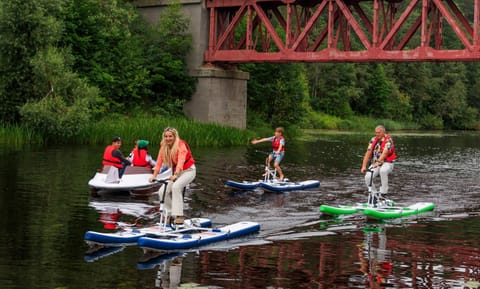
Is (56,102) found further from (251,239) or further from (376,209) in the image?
(251,239)

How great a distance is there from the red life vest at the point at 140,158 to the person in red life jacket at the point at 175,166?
7.41 metres

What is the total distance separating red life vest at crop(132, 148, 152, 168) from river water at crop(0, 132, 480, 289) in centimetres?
102

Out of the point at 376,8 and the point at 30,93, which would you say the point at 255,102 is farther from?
the point at 30,93

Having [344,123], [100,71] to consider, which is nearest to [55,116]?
[100,71]

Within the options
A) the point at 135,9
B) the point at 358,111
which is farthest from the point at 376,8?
the point at 358,111

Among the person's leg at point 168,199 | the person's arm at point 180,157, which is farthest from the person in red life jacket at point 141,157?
the person's arm at point 180,157

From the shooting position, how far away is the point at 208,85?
5150 cm

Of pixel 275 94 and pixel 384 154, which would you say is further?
pixel 275 94

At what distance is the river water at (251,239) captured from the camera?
11.6 metres

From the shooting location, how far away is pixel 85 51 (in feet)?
159

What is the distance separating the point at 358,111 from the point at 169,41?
1859 inches

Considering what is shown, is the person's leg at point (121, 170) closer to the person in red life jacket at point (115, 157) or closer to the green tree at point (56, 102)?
the person in red life jacket at point (115, 157)

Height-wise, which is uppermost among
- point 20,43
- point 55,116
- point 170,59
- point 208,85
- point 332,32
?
point 332,32

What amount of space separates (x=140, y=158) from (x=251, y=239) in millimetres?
7814
